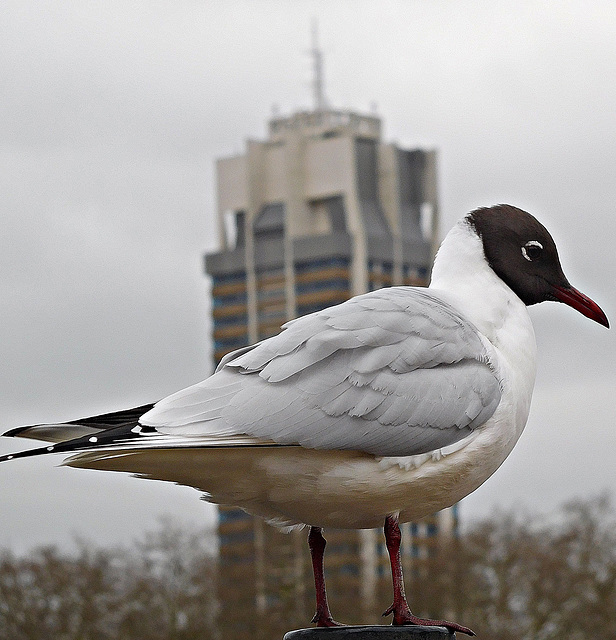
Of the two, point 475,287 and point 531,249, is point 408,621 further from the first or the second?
point 531,249

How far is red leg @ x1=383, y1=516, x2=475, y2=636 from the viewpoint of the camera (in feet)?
17.1

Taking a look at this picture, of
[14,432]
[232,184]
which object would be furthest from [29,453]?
[232,184]

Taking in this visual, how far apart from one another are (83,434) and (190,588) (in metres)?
34.2

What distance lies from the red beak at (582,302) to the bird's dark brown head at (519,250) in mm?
31

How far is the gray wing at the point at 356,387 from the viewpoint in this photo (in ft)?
16.6

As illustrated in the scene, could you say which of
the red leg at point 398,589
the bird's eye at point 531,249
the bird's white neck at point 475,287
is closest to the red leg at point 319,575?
the red leg at point 398,589

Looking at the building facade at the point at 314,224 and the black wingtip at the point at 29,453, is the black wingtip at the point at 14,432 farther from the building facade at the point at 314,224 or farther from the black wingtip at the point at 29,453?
the building facade at the point at 314,224

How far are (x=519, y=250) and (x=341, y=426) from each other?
1180mm

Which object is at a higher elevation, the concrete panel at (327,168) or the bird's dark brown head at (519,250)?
the concrete panel at (327,168)

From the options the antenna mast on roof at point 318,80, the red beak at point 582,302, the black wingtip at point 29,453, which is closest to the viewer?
the black wingtip at point 29,453

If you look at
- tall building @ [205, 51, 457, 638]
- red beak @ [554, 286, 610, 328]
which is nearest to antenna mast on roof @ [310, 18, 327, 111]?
tall building @ [205, 51, 457, 638]

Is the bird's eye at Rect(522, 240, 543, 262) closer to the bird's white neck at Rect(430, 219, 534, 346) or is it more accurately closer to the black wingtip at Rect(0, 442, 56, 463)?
the bird's white neck at Rect(430, 219, 534, 346)

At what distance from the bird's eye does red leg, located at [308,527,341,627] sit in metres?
1.32

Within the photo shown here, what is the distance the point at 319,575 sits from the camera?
5480mm
